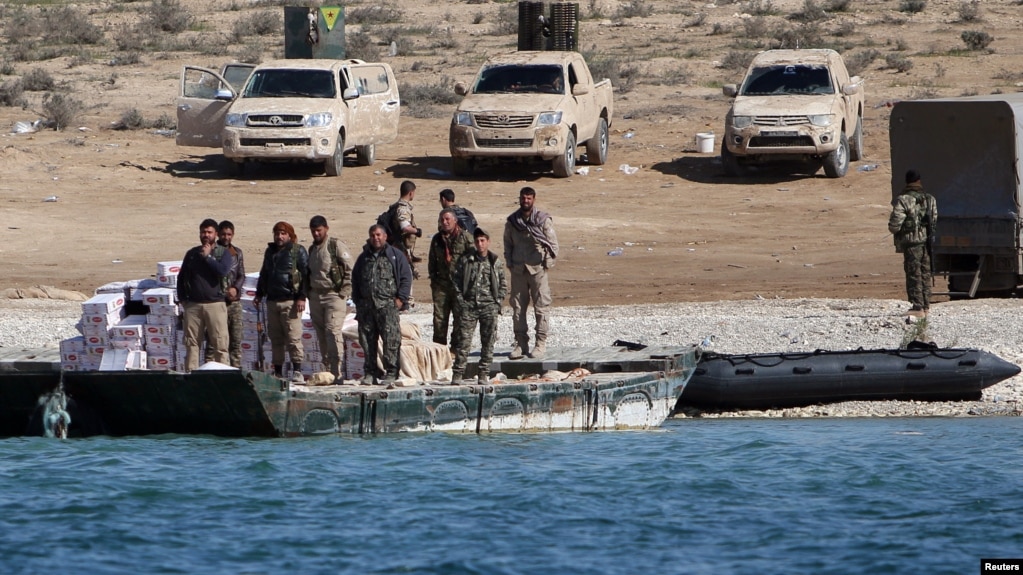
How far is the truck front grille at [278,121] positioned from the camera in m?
25.1

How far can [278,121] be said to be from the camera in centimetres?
2520

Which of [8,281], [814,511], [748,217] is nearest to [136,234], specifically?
[8,281]

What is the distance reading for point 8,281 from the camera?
69.8 feet

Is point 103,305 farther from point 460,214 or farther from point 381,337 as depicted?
point 460,214

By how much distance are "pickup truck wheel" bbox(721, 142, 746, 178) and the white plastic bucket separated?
128cm

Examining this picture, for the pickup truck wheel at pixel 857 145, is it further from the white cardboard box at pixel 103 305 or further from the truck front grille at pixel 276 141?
the white cardboard box at pixel 103 305

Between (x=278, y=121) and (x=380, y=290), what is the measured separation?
12320 millimetres

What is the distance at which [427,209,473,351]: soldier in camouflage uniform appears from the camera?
14.1 meters

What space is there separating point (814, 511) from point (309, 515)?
12.3ft

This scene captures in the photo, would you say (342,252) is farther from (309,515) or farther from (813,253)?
(813,253)

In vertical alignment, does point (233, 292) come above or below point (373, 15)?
below

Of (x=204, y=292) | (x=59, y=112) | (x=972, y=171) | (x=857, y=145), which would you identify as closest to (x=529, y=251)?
(x=204, y=292)

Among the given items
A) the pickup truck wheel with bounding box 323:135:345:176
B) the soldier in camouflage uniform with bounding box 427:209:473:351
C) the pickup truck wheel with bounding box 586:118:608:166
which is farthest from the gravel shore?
the pickup truck wheel with bounding box 586:118:608:166

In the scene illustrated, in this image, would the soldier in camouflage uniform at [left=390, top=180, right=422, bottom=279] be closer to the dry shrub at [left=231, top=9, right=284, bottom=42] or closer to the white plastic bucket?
the white plastic bucket
